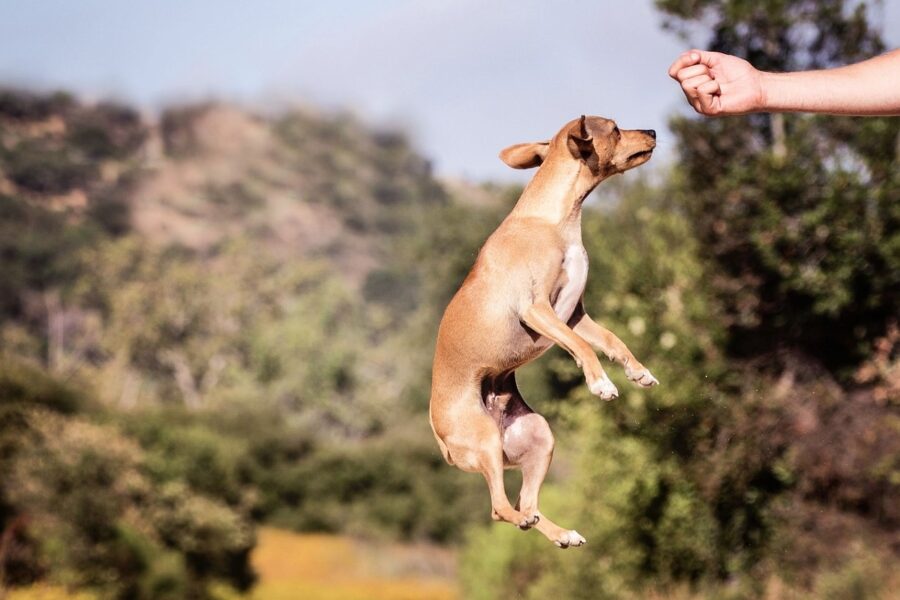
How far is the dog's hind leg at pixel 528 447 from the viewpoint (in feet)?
7.10

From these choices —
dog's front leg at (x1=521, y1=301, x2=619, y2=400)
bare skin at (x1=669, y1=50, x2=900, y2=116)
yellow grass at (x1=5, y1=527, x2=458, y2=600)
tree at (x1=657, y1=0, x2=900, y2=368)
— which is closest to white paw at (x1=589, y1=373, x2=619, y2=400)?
dog's front leg at (x1=521, y1=301, x2=619, y2=400)

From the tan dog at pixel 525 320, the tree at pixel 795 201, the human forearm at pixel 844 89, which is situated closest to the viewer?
the human forearm at pixel 844 89

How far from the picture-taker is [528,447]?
219cm

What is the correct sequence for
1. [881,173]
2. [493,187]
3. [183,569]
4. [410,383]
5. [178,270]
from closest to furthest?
[881,173] → [183,569] → [493,187] → [410,383] → [178,270]

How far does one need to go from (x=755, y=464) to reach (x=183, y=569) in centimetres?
1915

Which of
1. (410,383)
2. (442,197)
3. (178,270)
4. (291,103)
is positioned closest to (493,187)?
(410,383)

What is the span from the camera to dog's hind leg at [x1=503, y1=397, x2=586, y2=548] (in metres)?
2.16

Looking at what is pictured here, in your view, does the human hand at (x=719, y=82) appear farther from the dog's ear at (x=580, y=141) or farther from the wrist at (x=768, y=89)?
the dog's ear at (x=580, y=141)

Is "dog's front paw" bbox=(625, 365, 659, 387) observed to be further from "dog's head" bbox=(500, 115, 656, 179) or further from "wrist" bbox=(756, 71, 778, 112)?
"wrist" bbox=(756, 71, 778, 112)

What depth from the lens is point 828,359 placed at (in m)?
17.2

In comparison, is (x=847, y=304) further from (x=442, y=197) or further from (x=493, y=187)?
(x=442, y=197)

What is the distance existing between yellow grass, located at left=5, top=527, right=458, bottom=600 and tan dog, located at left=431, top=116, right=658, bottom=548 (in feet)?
108

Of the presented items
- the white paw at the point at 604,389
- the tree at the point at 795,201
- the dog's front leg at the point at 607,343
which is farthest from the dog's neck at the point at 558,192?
the tree at the point at 795,201

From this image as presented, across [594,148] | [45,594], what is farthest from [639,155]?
[45,594]
